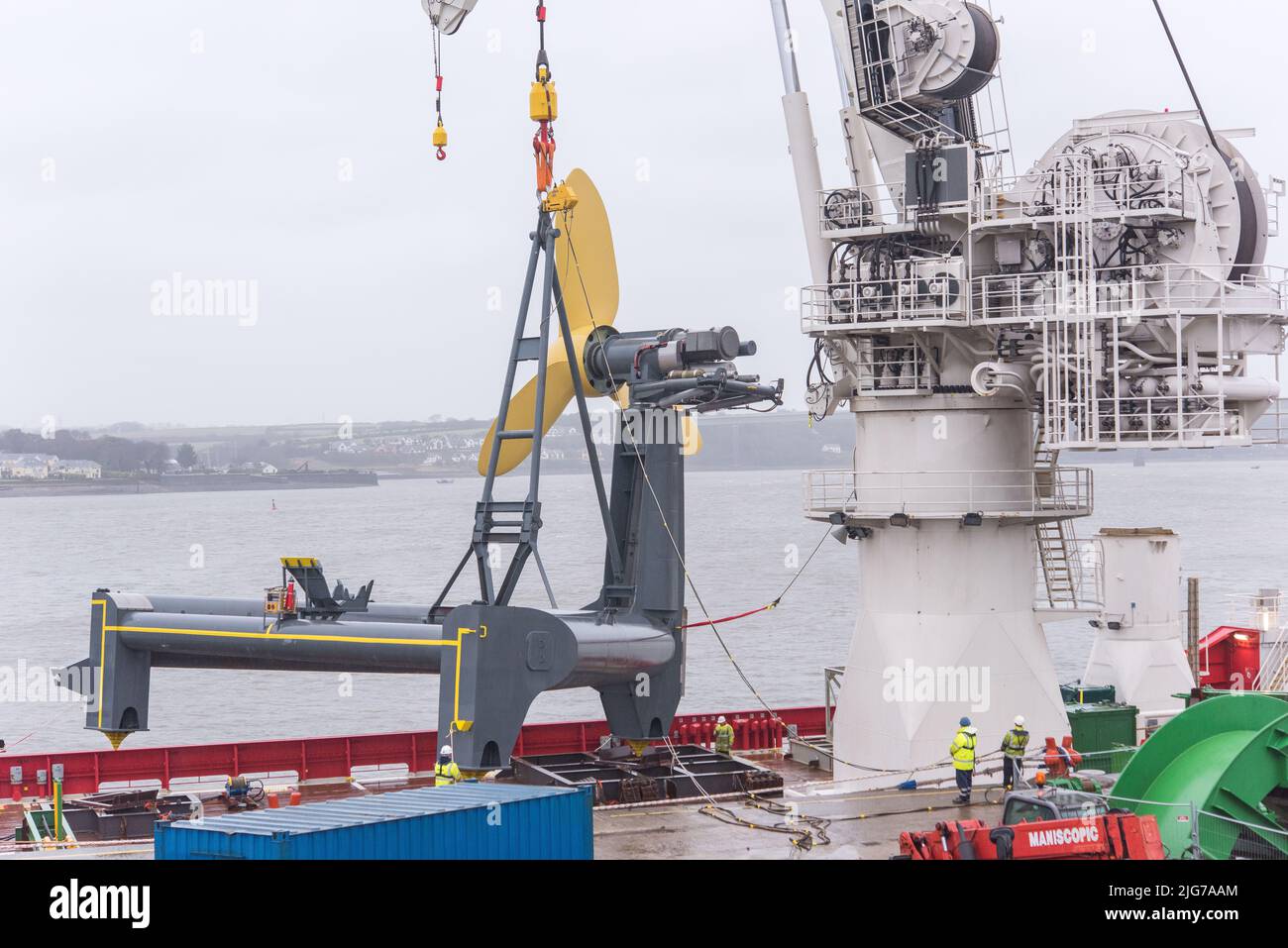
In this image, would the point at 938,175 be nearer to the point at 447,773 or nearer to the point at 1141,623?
the point at 447,773

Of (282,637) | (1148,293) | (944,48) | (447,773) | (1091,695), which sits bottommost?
(1091,695)

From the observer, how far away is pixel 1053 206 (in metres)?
24.6

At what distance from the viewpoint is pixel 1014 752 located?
2331 cm

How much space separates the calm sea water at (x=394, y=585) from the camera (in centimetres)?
5944

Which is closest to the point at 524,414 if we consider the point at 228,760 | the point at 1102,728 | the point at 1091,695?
the point at 228,760

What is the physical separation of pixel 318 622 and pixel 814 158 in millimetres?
11743

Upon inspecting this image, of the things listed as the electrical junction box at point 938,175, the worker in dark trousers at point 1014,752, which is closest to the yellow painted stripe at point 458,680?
the worker in dark trousers at point 1014,752

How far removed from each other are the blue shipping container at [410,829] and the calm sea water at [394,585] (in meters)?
32.4

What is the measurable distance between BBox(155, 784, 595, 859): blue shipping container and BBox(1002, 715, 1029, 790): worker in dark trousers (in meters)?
7.89

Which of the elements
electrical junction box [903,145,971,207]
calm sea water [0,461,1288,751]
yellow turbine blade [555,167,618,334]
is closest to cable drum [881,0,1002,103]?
electrical junction box [903,145,971,207]

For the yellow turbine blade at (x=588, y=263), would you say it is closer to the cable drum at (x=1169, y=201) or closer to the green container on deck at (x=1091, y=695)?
the cable drum at (x=1169, y=201)

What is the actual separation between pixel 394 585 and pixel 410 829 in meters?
78.6

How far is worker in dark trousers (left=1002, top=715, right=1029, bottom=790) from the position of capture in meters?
23.2

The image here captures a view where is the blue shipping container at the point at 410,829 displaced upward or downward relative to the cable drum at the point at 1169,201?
downward
